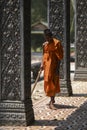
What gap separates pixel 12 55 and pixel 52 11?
4.42 m

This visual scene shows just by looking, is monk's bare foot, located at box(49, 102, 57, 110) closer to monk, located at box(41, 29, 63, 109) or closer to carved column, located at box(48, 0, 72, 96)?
monk, located at box(41, 29, 63, 109)

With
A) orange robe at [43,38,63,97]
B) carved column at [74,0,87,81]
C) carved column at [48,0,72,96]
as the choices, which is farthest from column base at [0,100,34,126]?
carved column at [74,0,87,81]

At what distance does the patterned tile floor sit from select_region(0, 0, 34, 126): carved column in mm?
304

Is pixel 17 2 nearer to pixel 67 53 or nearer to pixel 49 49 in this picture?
pixel 49 49

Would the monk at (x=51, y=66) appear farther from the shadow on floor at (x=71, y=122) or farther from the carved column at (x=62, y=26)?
the carved column at (x=62, y=26)

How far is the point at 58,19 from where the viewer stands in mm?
12453

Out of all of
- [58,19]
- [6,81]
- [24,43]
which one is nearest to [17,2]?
[24,43]

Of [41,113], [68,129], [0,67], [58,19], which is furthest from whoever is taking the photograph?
[58,19]

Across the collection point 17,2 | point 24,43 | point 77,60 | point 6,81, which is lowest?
point 77,60

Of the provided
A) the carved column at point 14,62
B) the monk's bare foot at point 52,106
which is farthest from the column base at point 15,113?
the monk's bare foot at point 52,106

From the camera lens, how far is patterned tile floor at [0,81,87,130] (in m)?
8.20

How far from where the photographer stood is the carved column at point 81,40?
1684 cm

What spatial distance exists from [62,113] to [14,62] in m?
1.91

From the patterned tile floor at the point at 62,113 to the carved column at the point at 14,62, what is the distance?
1.00 ft
